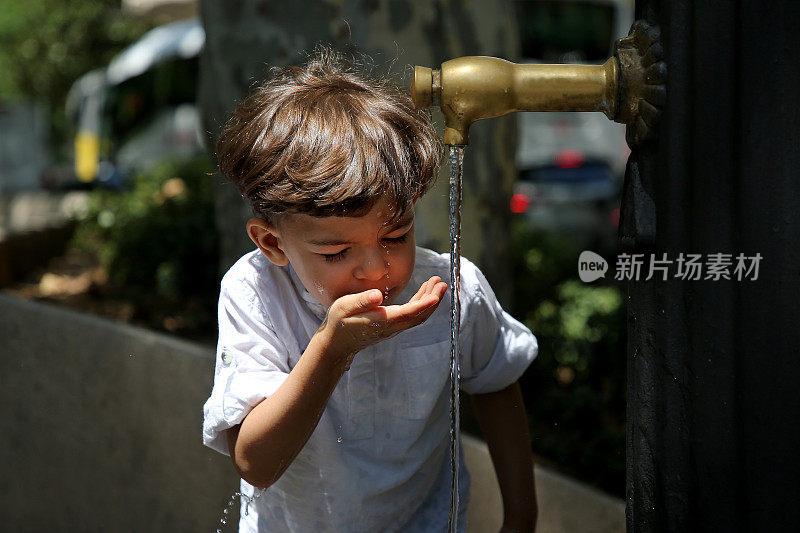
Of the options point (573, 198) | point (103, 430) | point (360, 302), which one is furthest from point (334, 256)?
point (573, 198)

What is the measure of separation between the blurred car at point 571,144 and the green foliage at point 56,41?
9.16m

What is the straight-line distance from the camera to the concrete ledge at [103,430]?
264 cm

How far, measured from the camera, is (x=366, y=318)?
1.28 m

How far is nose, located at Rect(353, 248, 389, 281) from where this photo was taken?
1379mm

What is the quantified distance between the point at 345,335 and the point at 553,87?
454 millimetres

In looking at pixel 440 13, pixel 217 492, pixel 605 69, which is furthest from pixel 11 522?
pixel 605 69

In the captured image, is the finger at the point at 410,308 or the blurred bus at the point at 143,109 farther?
the blurred bus at the point at 143,109

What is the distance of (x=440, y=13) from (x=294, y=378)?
6.41 ft

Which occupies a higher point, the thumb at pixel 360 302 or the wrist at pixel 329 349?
the thumb at pixel 360 302

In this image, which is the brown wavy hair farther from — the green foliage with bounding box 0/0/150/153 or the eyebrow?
the green foliage with bounding box 0/0/150/153

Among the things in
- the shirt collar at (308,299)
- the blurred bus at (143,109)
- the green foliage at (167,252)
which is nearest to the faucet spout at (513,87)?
the shirt collar at (308,299)

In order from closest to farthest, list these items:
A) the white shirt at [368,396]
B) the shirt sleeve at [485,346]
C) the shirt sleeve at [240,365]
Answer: the shirt sleeve at [240,365], the white shirt at [368,396], the shirt sleeve at [485,346]

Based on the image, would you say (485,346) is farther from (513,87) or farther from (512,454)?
(513,87)

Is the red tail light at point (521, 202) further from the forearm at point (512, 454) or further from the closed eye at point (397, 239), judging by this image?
the closed eye at point (397, 239)
